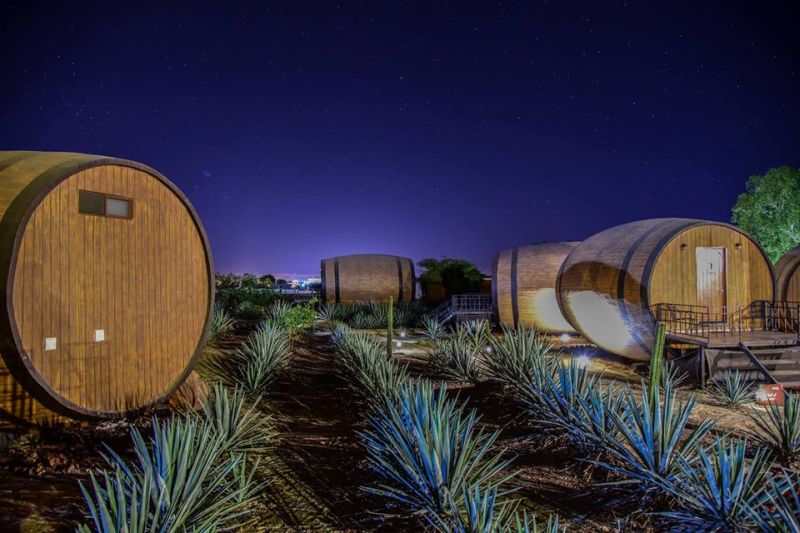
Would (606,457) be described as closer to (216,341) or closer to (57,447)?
(57,447)

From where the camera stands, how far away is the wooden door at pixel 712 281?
353 inches

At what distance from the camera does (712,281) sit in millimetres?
9102

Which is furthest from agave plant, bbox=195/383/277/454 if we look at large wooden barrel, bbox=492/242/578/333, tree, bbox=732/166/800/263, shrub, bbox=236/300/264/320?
tree, bbox=732/166/800/263

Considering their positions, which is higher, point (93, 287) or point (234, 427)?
point (93, 287)

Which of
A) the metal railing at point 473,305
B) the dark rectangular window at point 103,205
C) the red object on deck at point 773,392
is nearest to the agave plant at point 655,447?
the red object on deck at point 773,392

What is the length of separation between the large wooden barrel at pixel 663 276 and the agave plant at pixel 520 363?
9.41ft

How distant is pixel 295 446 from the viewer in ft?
15.0

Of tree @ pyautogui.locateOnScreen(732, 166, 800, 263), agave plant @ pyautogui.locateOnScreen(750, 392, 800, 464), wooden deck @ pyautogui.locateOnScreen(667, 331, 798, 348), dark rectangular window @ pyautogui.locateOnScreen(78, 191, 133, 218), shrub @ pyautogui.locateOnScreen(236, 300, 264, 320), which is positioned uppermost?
tree @ pyautogui.locateOnScreen(732, 166, 800, 263)

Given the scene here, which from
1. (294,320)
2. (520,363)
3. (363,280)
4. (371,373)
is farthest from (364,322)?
(520,363)

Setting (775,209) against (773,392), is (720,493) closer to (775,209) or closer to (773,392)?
(773,392)

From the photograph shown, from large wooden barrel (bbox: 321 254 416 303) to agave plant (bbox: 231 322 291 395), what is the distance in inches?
470

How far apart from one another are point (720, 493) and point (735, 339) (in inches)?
249

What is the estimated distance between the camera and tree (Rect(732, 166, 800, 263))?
15.9 meters

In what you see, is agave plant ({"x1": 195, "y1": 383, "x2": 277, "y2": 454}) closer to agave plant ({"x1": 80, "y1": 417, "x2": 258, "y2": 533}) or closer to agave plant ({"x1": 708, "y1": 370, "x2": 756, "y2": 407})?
agave plant ({"x1": 80, "y1": 417, "x2": 258, "y2": 533})
